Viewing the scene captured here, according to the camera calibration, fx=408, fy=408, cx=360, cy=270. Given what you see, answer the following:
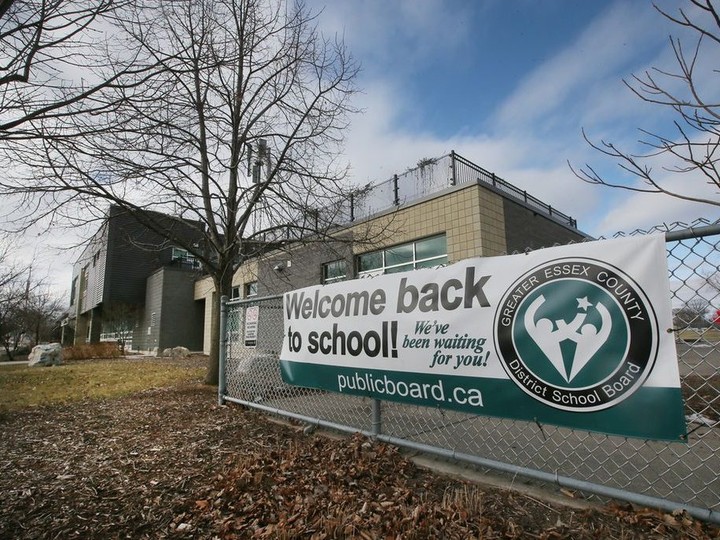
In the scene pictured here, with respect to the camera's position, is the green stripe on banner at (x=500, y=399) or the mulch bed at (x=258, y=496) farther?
the mulch bed at (x=258, y=496)

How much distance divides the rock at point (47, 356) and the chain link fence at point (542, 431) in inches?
626

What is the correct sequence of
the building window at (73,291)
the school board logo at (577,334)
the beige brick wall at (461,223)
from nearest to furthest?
the school board logo at (577,334) < the beige brick wall at (461,223) < the building window at (73,291)

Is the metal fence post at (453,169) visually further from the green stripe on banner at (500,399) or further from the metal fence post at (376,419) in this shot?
the metal fence post at (376,419)

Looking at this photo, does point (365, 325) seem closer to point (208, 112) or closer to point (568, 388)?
point (568, 388)

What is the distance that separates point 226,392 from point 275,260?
1121 centimetres

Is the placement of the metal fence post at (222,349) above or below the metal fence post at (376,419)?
above

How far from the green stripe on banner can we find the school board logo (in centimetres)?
6

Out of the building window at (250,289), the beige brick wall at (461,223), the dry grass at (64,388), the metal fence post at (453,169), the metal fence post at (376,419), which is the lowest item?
the dry grass at (64,388)

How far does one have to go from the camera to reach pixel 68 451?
4.24 m

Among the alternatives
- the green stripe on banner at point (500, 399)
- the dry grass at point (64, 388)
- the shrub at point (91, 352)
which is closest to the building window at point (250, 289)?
the dry grass at point (64, 388)

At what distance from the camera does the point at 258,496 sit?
2.92 m

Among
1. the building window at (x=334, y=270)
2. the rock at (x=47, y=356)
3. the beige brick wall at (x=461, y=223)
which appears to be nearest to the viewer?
the beige brick wall at (x=461, y=223)

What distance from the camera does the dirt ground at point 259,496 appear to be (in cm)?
236

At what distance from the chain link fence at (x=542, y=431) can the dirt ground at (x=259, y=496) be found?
0.20 metres
